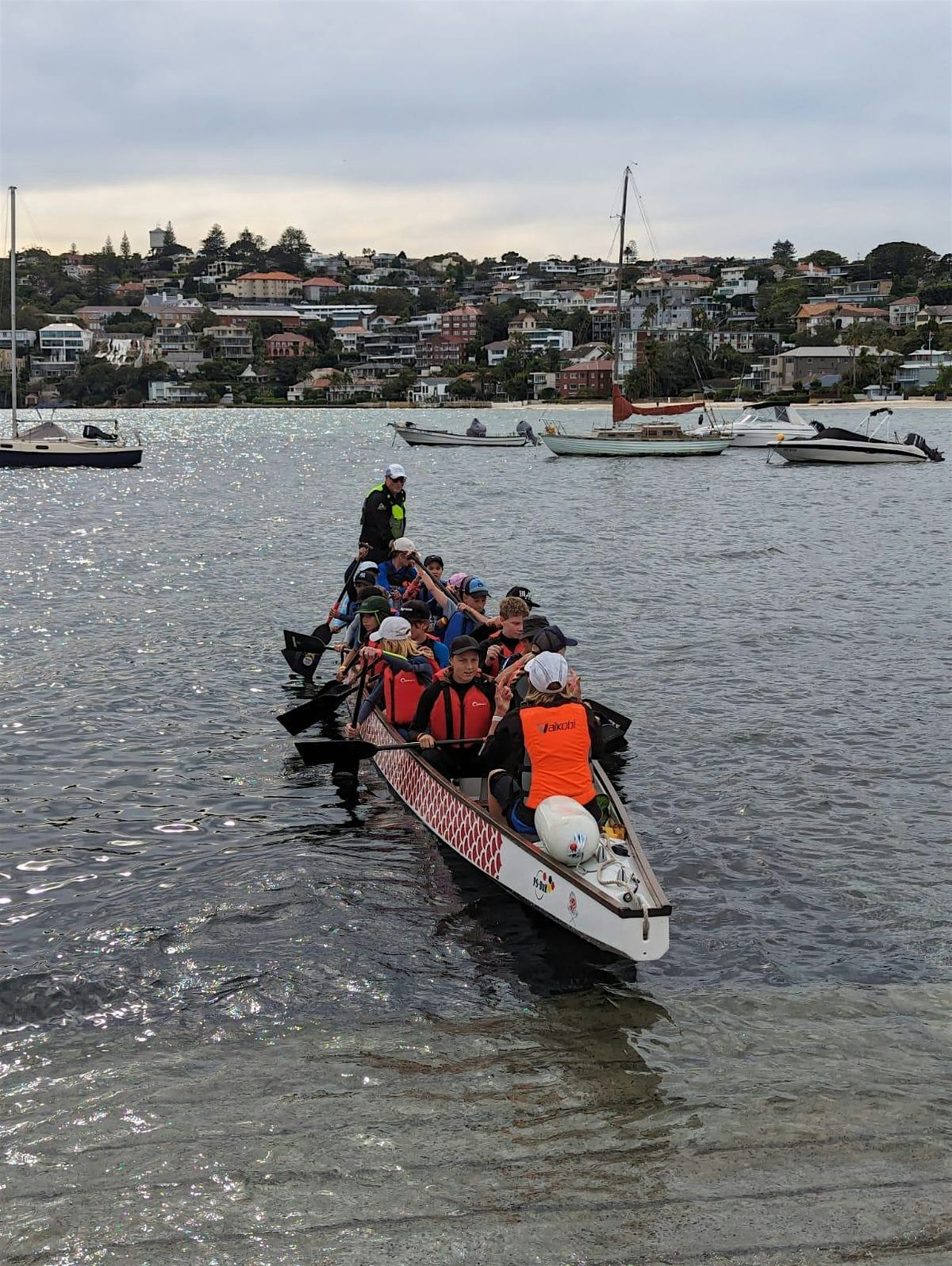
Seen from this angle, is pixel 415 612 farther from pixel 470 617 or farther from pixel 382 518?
pixel 382 518

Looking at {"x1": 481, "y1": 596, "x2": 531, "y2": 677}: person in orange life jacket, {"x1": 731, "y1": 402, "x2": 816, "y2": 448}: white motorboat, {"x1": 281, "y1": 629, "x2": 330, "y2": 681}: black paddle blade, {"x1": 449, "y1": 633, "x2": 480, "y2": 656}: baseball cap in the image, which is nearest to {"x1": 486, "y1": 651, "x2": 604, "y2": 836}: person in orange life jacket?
{"x1": 449, "y1": 633, "x2": 480, "y2": 656}: baseball cap

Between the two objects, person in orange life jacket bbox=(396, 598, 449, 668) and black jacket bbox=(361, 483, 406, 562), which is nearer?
person in orange life jacket bbox=(396, 598, 449, 668)

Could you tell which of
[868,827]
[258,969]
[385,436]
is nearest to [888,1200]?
[258,969]

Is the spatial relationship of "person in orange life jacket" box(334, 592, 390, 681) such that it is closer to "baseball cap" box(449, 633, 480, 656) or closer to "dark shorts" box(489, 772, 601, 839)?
"baseball cap" box(449, 633, 480, 656)

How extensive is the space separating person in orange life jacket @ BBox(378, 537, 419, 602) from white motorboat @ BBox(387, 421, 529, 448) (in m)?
83.5

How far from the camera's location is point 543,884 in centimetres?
1023

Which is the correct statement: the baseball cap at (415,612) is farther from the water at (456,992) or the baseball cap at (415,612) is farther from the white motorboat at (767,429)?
the white motorboat at (767,429)

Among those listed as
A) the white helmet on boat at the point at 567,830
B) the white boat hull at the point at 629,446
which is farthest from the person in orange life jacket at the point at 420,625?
the white boat hull at the point at 629,446

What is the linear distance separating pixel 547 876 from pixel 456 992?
115cm

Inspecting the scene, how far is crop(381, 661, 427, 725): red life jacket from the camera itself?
1382 cm

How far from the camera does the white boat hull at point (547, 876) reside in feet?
30.2

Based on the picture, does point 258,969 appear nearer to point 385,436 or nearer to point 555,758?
point 555,758

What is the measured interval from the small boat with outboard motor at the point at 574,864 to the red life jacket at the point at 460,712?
0.48 m

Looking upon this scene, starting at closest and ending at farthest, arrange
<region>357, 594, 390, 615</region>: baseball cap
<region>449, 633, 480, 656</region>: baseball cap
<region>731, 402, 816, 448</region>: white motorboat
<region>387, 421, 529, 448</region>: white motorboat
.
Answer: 1. <region>449, 633, 480, 656</region>: baseball cap
2. <region>357, 594, 390, 615</region>: baseball cap
3. <region>731, 402, 816, 448</region>: white motorboat
4. <region>387, 421, 529, 448</region>: white motorboat
